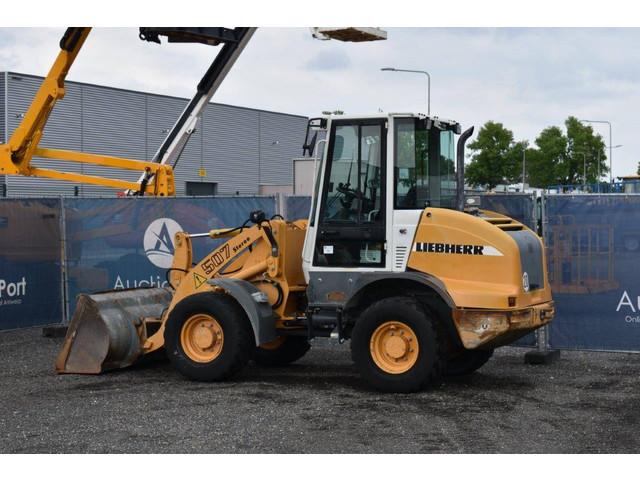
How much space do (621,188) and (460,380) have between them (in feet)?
113

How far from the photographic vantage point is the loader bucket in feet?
37.6

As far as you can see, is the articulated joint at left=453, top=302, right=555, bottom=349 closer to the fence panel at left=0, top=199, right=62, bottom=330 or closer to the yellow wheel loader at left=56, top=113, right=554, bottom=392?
the yellow wheel loader at left=56, top=113, right=554, bottom=392

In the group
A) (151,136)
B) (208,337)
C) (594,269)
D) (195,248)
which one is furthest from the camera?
(151,136)

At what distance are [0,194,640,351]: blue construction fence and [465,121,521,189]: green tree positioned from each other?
207ft

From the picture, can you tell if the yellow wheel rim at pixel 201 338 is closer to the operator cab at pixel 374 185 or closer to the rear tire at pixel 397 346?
the operator cab at pixel 374 185

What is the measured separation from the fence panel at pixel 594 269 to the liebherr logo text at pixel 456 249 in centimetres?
274

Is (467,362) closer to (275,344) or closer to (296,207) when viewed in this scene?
(275,344)

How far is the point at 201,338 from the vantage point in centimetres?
1112

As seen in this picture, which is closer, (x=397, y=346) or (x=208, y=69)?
(x=397, y=346)

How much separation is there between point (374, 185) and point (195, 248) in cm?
513

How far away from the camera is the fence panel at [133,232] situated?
1491 cm

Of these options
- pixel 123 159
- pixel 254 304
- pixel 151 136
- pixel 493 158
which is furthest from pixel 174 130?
pixel 493 158

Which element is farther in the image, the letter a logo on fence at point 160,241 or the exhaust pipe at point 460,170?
the letter a logo on fence at point 160,241

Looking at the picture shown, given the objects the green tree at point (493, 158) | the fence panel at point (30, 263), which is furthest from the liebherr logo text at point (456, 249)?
the green tree at point (493, 158)
